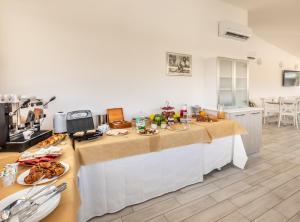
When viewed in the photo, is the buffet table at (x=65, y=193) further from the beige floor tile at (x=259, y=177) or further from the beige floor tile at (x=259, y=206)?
the beige floor tile at (x=259, y=177)

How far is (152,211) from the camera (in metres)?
1.66

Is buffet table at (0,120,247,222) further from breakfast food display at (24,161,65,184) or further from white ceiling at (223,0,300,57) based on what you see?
white ceiling at (223,0,300,57)

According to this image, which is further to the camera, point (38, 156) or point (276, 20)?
point (276, 20)

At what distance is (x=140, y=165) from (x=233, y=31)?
2.96 m

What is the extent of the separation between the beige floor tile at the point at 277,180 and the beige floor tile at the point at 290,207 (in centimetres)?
23

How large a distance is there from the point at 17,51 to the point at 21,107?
731mm

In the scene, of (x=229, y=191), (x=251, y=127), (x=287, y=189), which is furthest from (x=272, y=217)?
(x=251, y=127)

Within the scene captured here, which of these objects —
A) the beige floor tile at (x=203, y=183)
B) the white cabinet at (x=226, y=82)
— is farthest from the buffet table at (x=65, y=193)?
the white cabinet at (x=226, y=82)

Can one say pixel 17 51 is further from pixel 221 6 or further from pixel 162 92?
pixel 221 6

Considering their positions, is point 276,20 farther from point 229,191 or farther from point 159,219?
point 159,219

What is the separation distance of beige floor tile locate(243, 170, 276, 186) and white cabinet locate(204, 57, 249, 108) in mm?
1184

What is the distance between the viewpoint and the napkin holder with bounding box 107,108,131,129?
2.14m

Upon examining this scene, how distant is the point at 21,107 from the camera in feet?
4.74

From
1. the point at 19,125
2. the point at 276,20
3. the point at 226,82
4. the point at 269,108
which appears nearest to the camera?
the point at 19,125
